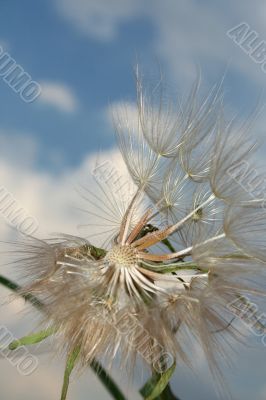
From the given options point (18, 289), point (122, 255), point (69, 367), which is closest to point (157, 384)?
point (69, 367)

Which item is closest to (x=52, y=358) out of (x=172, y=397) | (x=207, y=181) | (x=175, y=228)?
(x=172, y=397)

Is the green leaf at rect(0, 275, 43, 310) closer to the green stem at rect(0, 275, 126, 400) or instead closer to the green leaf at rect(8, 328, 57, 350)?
the green stem at rect(0, 275, 126, 400)

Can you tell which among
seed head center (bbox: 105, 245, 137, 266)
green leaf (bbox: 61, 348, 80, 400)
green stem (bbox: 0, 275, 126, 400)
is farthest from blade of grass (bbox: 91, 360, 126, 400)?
seed head center (bbox: 105, 245, 137, 266)

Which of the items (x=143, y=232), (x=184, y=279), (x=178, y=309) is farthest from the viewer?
(x=143, y=232)

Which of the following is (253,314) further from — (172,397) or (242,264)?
(172,397)

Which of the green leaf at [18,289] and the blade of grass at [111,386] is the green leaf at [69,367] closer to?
the green leaf at [18,289]
